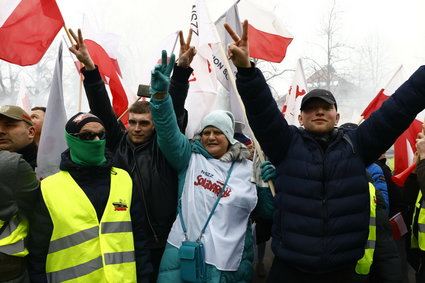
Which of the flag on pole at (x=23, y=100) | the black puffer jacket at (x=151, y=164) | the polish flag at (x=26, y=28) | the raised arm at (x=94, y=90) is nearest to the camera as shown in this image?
the black puffer jacket at (x=151, y=164)

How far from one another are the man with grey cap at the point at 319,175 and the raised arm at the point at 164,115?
1.60ft

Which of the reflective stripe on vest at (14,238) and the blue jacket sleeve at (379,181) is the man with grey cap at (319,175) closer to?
the blue jacket sleeve at (379,181)

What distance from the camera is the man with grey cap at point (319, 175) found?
6.57ft

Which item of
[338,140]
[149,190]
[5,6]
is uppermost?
[5,6]

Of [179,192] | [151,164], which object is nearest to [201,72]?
[151,164]

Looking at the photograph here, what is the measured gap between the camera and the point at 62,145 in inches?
119

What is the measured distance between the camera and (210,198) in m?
2.38

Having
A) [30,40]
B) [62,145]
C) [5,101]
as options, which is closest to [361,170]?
[62,145]

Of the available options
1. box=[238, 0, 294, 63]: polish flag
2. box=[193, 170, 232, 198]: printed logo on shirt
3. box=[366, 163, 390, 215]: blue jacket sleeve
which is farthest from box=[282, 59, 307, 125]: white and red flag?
box=[193, 170, 232, 198]: printed logo on shirt

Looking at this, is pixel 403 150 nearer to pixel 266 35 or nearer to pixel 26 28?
pixel 266 35

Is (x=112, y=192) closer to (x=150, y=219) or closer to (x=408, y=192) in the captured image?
(x=150, y=219)

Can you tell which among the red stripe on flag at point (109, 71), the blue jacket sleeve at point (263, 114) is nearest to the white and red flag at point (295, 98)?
the red stripe on flag at point (109, 71)

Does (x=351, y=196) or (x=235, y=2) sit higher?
(x=235, y=2)

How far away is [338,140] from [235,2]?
235 cm
